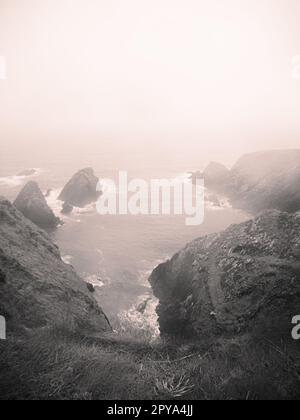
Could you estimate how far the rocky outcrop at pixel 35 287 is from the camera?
12.5 m

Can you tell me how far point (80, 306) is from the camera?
624 inches

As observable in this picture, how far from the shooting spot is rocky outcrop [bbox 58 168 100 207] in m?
61.7

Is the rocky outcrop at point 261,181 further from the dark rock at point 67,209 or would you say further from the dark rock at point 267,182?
the dark rock at point 67,209

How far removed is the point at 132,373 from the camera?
30.3ft

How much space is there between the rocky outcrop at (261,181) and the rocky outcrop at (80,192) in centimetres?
2686

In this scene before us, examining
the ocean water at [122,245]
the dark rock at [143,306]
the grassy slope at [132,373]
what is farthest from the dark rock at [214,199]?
the grassy slope at [132,373]

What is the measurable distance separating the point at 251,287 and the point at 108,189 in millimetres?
58238

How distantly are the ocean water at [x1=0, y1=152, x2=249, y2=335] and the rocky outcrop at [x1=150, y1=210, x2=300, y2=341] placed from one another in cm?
617

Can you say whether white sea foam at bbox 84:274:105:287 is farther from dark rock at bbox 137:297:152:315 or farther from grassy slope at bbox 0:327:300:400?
grassy slope at bbox 0:327:300:400

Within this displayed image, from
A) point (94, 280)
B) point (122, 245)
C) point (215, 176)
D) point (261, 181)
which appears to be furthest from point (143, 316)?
point (215, 176)

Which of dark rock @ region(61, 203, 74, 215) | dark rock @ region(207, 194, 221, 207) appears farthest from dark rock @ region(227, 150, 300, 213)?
dark rock @ region(61, 203, 74, 215)

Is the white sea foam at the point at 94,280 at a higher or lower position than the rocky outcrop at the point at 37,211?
lower

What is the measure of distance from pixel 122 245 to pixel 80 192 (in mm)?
22838
